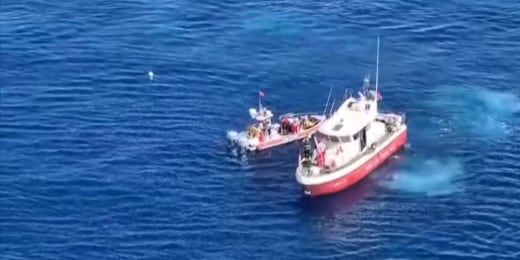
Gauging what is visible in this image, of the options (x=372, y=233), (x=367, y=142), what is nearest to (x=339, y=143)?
(x=367, y=142)

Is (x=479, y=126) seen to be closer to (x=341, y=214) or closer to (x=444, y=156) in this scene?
(x=444, y=156)

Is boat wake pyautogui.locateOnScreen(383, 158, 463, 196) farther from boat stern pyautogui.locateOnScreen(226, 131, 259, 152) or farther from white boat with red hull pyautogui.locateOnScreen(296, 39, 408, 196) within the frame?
boat stern pyautogui.locateOnScreen(226, 131, 259, 152)

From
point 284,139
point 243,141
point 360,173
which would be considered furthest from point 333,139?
point 243,141

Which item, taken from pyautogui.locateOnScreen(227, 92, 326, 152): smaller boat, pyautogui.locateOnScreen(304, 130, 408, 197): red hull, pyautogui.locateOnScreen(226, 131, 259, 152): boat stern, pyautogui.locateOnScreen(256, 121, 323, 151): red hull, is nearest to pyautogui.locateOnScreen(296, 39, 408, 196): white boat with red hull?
pyautogui.locateOnScreen(304, 130, 408, 197): red hull

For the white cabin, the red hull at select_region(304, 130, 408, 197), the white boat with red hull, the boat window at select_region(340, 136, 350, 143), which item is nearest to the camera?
the red hull at select_region(304, 130, 408, 197)

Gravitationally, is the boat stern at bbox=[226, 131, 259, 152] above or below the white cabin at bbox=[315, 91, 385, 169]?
below

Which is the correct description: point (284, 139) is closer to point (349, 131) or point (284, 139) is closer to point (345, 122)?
point (345, 122)

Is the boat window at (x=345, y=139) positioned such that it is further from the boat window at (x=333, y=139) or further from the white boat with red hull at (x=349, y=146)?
the boat window at (x=333, y=139)
